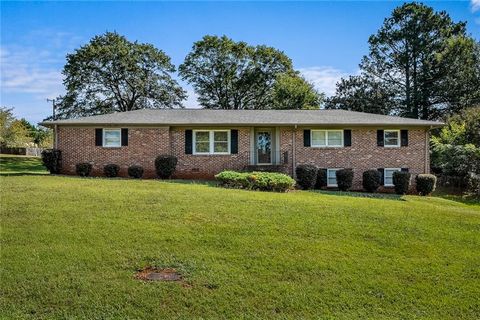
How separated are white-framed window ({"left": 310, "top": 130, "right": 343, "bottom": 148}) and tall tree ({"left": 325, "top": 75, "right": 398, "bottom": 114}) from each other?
19.8 m

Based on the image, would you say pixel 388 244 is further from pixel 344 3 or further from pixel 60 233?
pixel 344 3

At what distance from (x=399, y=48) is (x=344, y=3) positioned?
26.8 m

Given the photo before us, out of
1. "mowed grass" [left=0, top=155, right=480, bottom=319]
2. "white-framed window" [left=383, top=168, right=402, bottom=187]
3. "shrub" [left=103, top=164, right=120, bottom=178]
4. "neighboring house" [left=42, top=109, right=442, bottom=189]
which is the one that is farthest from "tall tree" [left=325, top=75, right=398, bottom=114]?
"mowed grass" [left=0, top=155, right=480, bottom=319]

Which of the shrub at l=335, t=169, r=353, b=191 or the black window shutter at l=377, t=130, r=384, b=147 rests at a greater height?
the black window shutter at l=377, t=130, r=384, b=147

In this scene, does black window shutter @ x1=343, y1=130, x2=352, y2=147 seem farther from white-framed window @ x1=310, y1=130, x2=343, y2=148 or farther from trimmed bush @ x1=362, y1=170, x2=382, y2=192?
trimmed bush @ x1=362, y1=170, x2=382, y2=192

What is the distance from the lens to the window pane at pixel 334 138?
2072 centimetres

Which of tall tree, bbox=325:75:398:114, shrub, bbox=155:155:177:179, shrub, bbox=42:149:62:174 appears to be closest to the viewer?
shrub, bbox=155:155:177:179

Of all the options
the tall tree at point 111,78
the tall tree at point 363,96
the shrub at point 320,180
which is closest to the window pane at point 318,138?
the shrub at point 320,180

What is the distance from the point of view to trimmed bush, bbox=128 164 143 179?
1897 cm

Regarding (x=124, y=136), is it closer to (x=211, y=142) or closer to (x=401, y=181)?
(x=211, y=142)

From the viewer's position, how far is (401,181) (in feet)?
64.4

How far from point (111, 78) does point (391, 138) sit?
2872 cm

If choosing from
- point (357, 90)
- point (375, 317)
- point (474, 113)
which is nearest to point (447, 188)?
point (474, 113)

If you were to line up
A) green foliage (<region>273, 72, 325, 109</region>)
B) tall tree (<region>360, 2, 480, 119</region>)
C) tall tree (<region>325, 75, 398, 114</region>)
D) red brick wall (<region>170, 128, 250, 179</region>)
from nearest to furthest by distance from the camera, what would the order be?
red brick wall (<region>170, 128, 250, 179</region>), tall tree (<region>360, 2, 480, 119</region>), green foliage (<region>273, 72, 325, 109</region>), tall tree (<region>325, 75, 398, 114</region>)
